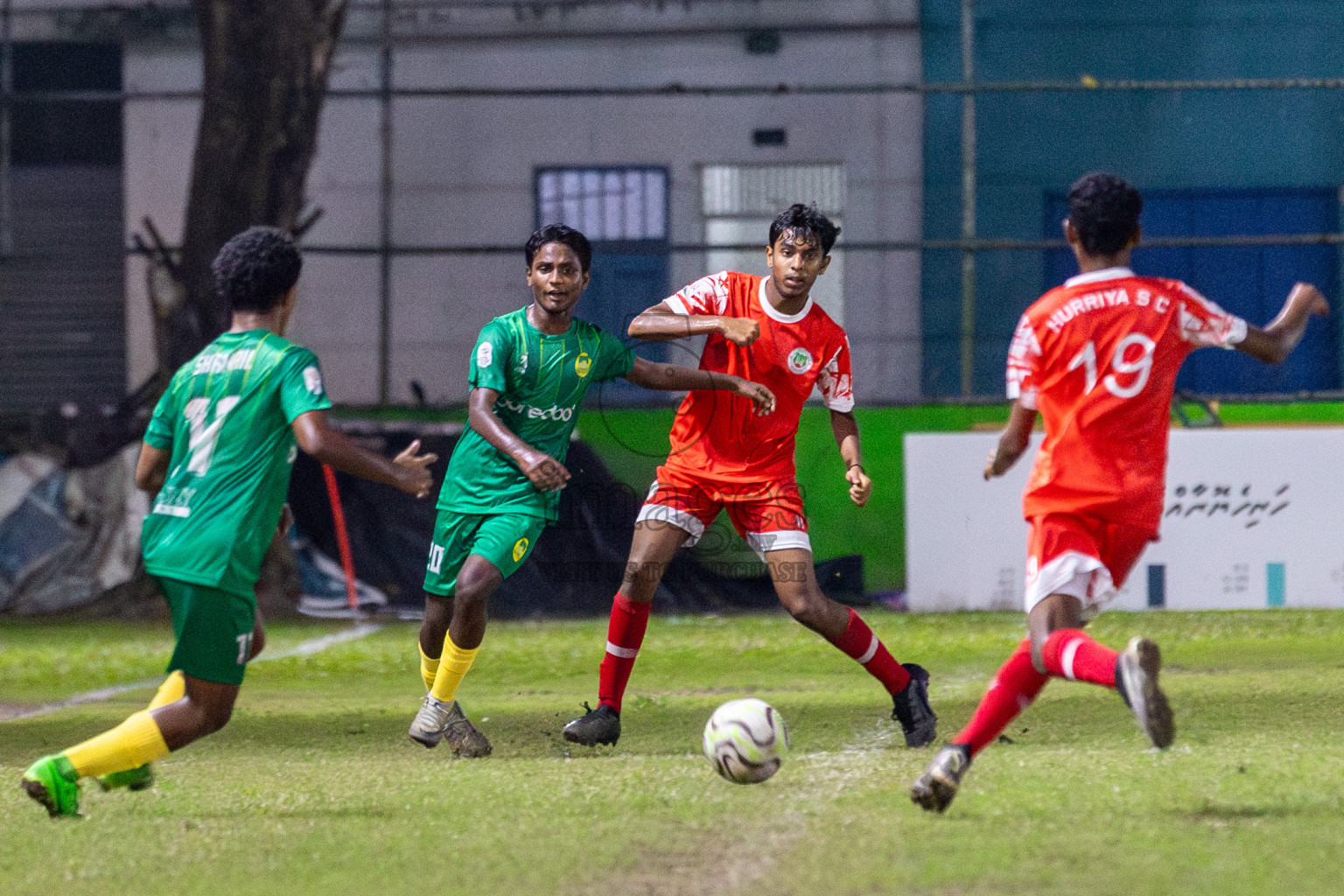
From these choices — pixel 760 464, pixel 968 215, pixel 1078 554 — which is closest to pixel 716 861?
pixel 1078 554

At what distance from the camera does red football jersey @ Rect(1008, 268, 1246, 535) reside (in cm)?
399

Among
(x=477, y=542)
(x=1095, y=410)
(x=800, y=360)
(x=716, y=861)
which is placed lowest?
(x=716, y=861)

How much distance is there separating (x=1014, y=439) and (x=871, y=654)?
150 cm

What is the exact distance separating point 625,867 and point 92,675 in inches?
235

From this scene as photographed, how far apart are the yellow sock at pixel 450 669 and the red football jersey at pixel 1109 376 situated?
7.02 ft

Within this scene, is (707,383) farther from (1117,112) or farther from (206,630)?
(1117,112)

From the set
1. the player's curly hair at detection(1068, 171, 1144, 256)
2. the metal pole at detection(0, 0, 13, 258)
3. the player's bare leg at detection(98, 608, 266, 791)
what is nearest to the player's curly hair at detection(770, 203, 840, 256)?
the player's curly hair at detection(1068, 171, 1144, 256)

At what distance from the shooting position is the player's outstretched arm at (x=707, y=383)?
518 centimetres

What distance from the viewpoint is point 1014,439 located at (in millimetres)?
4078

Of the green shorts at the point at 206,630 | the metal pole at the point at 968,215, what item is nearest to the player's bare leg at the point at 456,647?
the green shorts at the point at 206,630

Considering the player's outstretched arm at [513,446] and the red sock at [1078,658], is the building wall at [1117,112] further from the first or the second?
the red sock at [1078,658]

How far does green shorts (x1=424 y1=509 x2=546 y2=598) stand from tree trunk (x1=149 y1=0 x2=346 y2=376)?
6.33 meters

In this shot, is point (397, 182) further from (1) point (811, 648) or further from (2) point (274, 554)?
(1) point (811, 648)

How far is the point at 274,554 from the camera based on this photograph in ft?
36.5
